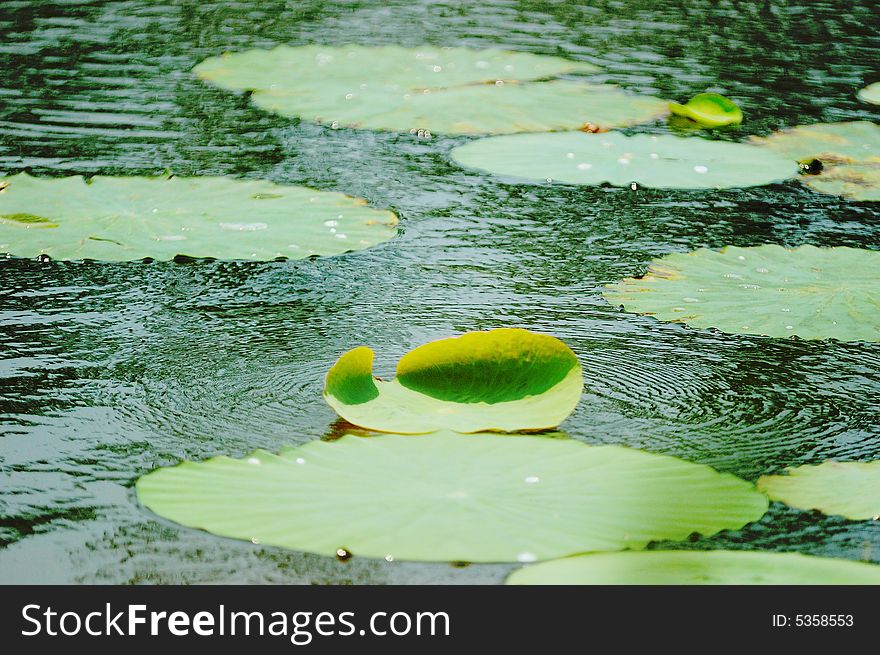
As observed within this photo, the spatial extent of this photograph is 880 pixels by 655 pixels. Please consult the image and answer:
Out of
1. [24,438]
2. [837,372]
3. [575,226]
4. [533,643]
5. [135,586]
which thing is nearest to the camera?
[533,643]

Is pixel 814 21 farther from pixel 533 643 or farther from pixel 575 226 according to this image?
pixel 533 643

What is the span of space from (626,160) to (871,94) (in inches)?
41.8

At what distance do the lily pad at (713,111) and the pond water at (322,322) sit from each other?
6 cm

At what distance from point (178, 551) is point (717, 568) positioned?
0.57 metres

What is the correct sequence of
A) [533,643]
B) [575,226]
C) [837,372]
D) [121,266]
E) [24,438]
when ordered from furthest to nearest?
[575,226], [121,266], [837,372], [24,438], [533,643]

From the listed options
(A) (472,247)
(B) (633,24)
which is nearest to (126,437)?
(A) (472,247)

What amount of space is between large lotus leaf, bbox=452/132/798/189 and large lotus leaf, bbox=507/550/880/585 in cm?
145

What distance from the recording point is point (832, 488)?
1.41 m

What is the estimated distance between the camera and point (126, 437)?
60.1 inches

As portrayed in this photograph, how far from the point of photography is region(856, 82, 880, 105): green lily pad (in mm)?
3312

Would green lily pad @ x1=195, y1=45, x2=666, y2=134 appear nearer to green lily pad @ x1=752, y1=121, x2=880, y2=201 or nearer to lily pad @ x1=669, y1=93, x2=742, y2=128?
lily pad @ x1=669, y1=93, x2=742, y2=128

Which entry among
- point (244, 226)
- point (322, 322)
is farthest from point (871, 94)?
point (322, 322)

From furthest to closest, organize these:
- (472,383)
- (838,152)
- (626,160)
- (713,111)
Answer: (713,111) → (838,152) → (626,160) → (472,383)

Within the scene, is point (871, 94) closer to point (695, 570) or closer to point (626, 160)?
point (626, 160)
